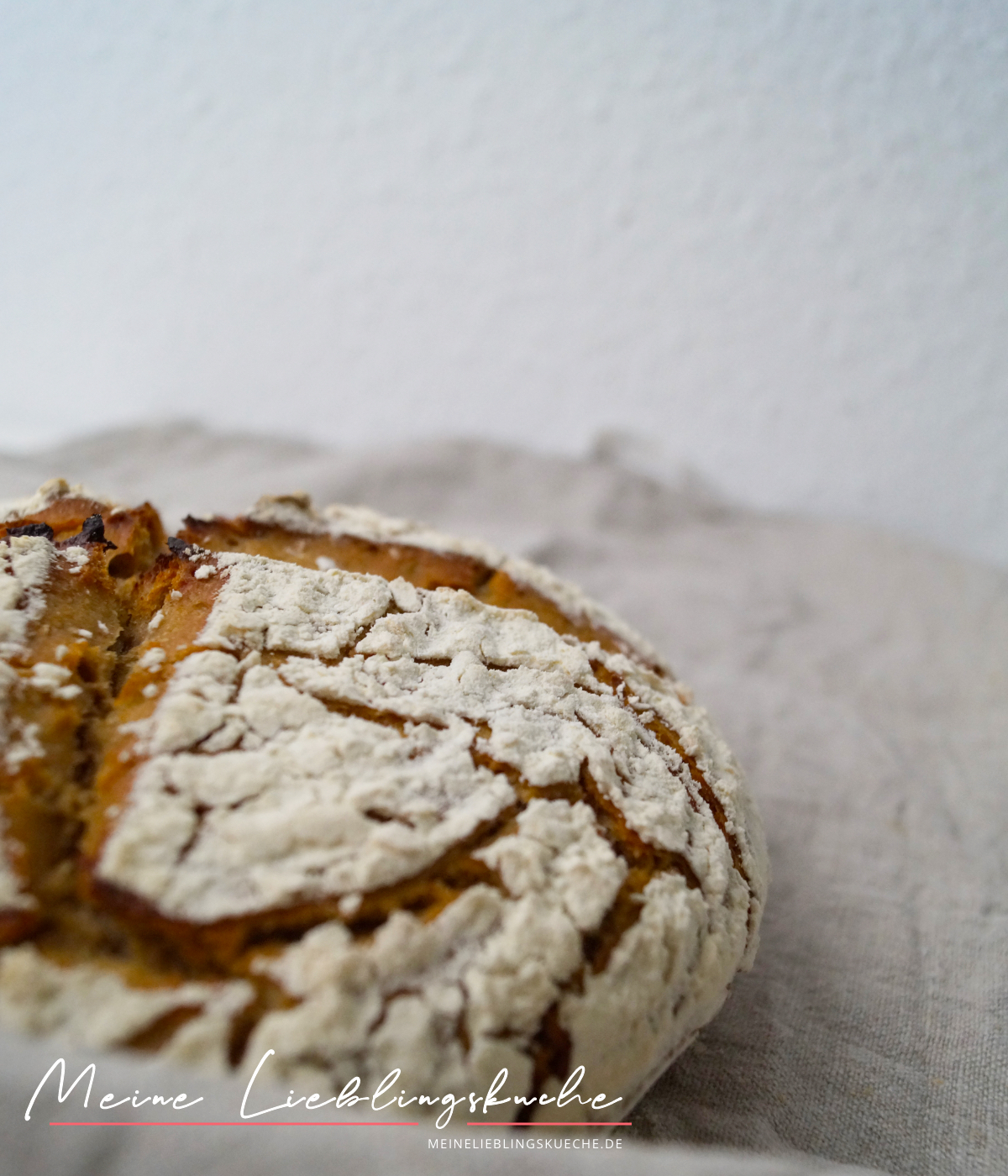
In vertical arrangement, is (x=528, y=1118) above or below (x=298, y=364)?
below

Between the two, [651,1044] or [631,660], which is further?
[631,660]

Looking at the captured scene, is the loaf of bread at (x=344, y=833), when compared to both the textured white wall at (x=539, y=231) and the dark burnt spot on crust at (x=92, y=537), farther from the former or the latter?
the textured white wall at (x=539, y=231)

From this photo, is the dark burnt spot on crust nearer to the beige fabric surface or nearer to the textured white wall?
the beige fabric surface

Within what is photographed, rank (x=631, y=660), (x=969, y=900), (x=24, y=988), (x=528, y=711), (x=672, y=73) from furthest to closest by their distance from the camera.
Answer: (x=672, y=73), (x=969, y=900), (x=631, y=660), (x=528, y=711), (x=24, y=988)

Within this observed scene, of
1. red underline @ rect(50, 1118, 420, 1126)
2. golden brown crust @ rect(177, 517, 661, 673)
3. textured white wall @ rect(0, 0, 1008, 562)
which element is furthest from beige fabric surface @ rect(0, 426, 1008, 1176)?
golden brown crust @ rect(177, 517, 661, 673)

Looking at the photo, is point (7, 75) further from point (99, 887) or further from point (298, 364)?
point (99, 887)

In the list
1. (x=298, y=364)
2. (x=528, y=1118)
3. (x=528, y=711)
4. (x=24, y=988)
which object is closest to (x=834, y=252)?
(x=298, y=364)

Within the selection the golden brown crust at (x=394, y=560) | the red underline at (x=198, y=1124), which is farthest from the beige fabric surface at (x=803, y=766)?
the golden brown crust at (x=394, y=560)
